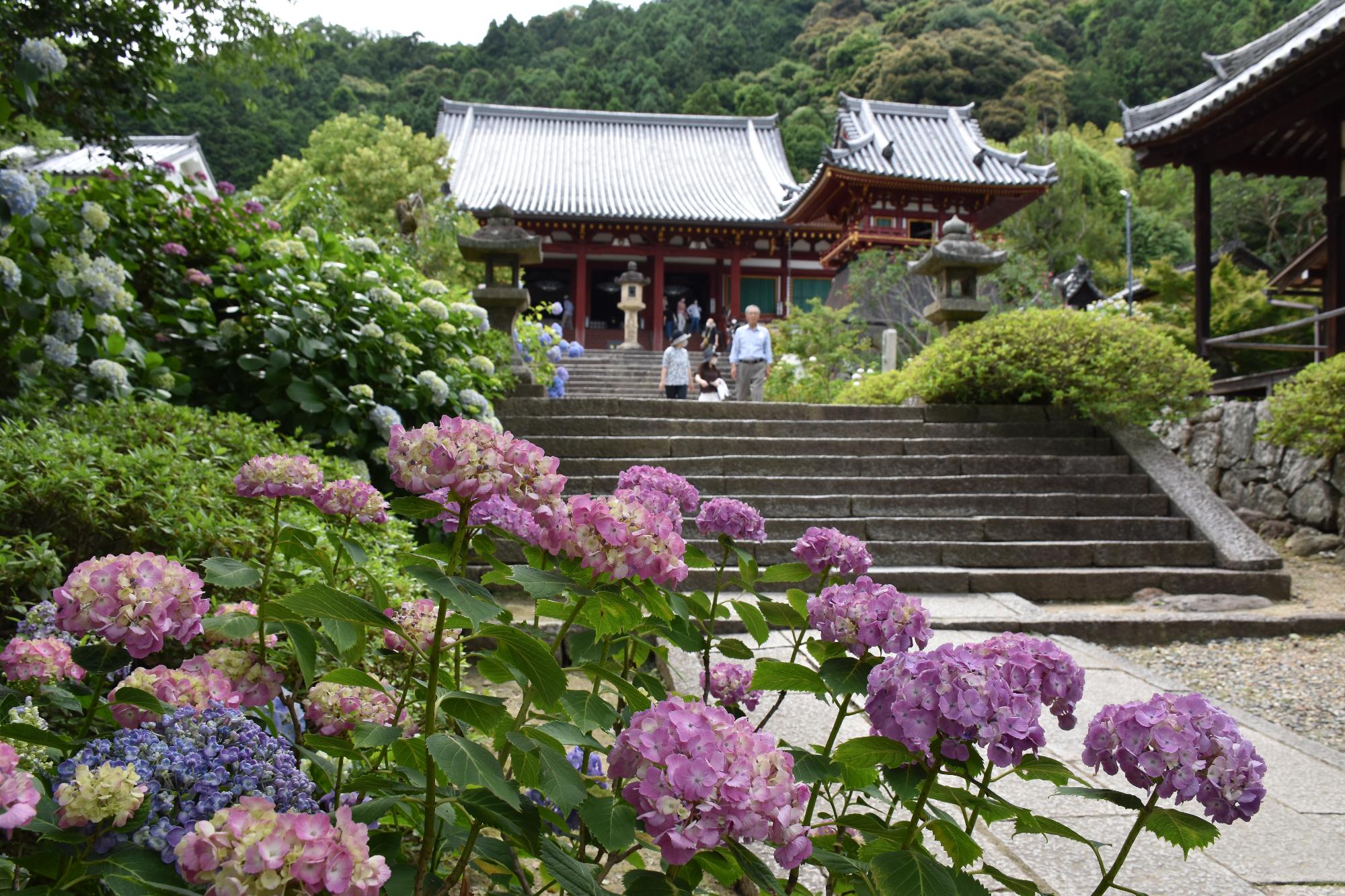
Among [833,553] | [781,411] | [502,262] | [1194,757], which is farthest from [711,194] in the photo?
[1194,757]

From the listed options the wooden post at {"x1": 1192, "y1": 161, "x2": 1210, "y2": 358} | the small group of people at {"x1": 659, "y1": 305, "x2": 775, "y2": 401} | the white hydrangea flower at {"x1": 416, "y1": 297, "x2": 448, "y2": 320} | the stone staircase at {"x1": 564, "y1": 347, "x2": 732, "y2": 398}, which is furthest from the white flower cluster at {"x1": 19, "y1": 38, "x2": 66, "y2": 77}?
the stone staircase at {"x1": 564, "y1": 347, "x2": 732, "y2": 398}

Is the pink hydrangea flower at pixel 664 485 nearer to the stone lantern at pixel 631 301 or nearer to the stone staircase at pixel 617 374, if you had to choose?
the stone staircase at pixel 617 374

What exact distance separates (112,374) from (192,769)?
367 cm

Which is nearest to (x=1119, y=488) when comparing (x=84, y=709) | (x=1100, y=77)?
(x=84, y=709)

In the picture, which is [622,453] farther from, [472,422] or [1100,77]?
[1100,77]

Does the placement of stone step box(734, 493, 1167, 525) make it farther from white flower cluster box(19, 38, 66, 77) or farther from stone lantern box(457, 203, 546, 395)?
white flower cluster box(19, 38, 66, 77)

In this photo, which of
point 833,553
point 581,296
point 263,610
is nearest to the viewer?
point 263,610

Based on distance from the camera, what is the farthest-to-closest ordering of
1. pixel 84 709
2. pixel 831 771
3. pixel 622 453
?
pixel 622 453, pixel 84 709, pixel 831 771

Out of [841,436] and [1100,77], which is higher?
[1100,77]

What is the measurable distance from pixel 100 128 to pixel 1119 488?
22.1 feet

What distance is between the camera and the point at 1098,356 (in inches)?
271

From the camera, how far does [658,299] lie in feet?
66.8

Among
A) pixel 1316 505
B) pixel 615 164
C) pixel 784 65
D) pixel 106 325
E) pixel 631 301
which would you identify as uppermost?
pixel 784 65

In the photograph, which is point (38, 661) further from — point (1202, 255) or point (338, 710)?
point (1202, 255)
